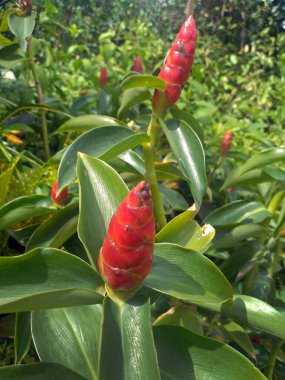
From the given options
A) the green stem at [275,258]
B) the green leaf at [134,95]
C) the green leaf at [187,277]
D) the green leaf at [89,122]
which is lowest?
the green stem at [275,258]

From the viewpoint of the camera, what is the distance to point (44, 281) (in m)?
0.61

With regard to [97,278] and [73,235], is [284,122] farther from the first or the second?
[97,278]

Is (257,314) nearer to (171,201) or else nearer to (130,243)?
(130,243)

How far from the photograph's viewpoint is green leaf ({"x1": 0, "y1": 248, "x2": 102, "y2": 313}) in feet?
1.87

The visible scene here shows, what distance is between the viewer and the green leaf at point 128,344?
1.90ft

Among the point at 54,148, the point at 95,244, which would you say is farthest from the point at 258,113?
the point at 95,244

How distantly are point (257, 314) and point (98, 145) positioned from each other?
37 cm

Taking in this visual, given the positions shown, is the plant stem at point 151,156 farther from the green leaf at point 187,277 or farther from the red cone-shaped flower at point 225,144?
the red cone-shaped flower at point 225,144

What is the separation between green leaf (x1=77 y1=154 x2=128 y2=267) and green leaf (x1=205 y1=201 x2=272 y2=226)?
386mm

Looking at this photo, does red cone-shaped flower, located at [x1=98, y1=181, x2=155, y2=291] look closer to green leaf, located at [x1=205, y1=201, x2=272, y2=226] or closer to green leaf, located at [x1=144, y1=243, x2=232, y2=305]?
green leaf, located at [x1=144, y1=243, x2=232, y2=305]

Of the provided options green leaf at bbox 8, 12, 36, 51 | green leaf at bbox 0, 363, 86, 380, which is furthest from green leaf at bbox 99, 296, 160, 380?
green leaf at bbox 8, 12, 36, 51

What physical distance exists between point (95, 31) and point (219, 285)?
5.82 metres

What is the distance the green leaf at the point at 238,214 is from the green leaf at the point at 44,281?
18.9 inches

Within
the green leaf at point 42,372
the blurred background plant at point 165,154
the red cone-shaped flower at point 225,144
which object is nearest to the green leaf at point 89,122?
the blurred background plant at point 165,154
